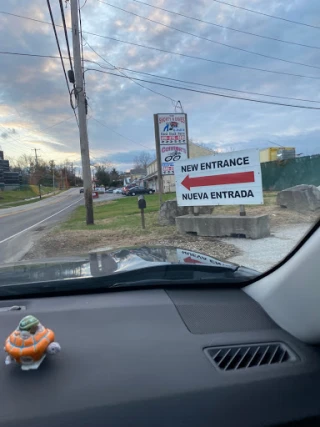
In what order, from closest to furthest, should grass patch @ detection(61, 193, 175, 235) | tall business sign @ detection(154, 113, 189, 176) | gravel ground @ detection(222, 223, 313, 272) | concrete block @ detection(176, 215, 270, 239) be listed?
gravel ground @ detection(222, 223, 313, 272), concrete block @ detection(176, 215, 270, 239), grass patch @ detection(61, 193, 175, 235), tall business sign @ detection(154, 113, 189, 176)

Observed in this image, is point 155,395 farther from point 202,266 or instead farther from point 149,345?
point 202,266

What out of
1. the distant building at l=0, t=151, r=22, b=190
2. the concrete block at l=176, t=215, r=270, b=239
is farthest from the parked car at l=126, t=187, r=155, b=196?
the concrete block at l=176, t=215, r=270, b=239

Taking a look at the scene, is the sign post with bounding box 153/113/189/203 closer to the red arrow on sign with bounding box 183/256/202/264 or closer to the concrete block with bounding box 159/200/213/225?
the concrete block with bounding box 159/200/213/225

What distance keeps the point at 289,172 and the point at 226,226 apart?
1488 centimetres

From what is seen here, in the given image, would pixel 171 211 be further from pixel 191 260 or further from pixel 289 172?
pixel 289 172

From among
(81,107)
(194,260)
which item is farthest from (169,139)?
(194,260)

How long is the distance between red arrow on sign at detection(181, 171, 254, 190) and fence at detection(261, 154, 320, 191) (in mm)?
9044

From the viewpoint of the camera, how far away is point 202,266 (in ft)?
8.91

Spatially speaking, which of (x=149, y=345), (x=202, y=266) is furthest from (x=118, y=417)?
(x=202, y=266)

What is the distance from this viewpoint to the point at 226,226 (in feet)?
32.7

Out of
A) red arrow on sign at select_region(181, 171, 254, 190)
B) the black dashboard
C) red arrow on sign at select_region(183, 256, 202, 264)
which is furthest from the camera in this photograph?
red arrow on sign at select_region(181, 171, 254, 190)

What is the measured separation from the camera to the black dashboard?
1425 mm

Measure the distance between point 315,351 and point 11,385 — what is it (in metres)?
1.42

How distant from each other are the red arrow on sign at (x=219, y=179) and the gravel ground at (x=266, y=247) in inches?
62.1
